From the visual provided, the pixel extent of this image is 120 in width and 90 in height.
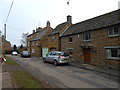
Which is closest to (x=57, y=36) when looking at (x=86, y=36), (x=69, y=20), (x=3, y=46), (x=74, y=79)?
(x=69, y=20)

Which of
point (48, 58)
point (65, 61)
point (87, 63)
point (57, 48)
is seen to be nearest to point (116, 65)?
point (87, 63)

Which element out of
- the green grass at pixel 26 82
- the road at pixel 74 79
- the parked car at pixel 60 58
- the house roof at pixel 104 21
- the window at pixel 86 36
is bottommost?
the road at pixel 74 79

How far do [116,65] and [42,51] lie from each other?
75.4 feet

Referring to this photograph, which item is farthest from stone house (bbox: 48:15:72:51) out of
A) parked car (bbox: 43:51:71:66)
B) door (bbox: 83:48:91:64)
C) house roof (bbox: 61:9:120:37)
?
door (bbox: 83:48:91:64)

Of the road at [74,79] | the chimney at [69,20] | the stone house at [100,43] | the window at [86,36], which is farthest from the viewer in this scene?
the chimney at [69,20]

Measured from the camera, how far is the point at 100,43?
51.5ft

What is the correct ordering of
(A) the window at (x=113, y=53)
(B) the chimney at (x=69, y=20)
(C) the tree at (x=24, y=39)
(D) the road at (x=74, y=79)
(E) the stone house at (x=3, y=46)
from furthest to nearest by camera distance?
(C) the tree at (x=24, y=39)
(E) the stone house at (x=3, y=46)
(B) the chimney at (x=69, y=20)
(A) the window at (x=113, y=53)
(D) the road at (x=74, y=79)

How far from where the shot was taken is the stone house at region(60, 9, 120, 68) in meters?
14.0

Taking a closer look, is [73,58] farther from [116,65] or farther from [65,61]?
[116,65]

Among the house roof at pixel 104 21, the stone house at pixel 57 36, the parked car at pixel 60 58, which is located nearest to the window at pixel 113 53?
the house roof at pixel 104 21

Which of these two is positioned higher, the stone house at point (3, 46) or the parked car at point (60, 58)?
the stone house at point (3, 46)

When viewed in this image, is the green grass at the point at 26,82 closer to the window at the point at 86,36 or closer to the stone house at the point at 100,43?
the stone house at the point at 100,43

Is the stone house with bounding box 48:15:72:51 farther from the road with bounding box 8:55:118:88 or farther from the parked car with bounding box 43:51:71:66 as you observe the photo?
the road with bounding box 8:55:118:88

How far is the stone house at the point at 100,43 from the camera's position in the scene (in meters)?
14.0
